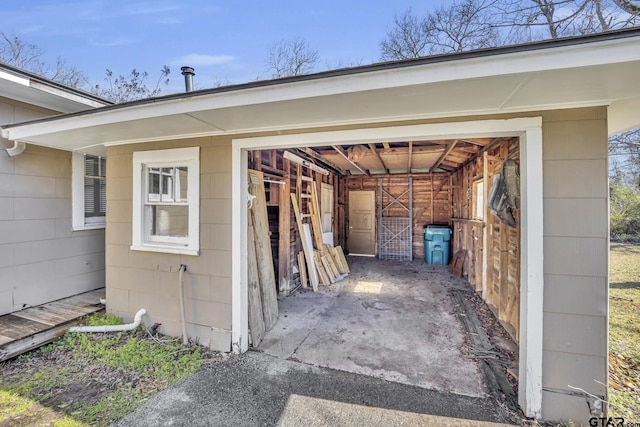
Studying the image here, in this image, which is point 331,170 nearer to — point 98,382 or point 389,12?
point 389,12

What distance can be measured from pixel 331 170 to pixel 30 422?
22.1ft

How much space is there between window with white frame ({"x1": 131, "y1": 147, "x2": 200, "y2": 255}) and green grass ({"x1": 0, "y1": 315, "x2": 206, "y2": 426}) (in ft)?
3.64

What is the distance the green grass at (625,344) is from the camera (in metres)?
2.24

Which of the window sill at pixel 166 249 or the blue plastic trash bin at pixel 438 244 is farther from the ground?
the window sill at pixel 166 249

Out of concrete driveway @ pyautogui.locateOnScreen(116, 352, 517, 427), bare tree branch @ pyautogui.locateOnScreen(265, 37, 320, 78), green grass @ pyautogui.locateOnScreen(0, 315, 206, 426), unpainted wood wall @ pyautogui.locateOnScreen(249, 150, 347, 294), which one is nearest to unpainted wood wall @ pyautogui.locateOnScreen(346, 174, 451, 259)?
unpainted wood wall @ pyautogui.locateOnScreen(249, 150, 347, 294)

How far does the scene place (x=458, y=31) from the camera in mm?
7457

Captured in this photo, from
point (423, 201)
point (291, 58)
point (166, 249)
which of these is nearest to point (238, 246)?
point (166, 249)

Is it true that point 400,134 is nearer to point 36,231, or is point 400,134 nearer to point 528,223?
point 528,223

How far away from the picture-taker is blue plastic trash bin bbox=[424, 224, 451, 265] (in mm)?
7633

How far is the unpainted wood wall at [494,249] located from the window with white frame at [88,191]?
593 cm

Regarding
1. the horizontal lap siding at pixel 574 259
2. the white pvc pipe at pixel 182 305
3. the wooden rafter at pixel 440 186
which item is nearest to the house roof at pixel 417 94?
the horizontal lap siding at pixel 574 259

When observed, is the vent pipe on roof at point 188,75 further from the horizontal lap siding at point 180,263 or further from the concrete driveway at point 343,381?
the concrete driveway at point 343,381

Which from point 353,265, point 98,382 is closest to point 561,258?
point 98,382

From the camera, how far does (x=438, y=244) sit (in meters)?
7.70
